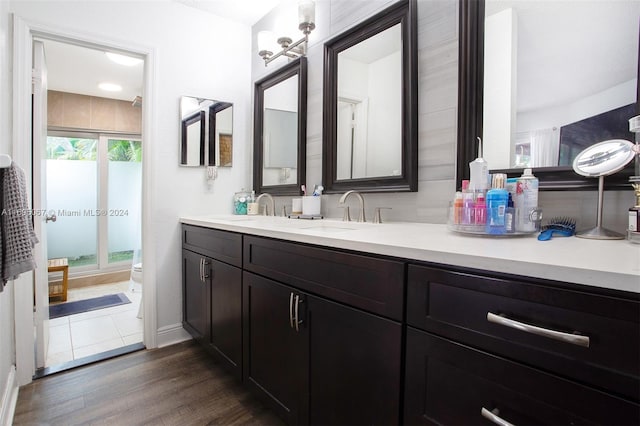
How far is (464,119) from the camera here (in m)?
1.25

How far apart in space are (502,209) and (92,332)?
9.48 ft

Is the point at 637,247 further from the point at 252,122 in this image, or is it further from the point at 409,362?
the point at 252,122

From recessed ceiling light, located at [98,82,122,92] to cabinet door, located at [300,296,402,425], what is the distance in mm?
3812

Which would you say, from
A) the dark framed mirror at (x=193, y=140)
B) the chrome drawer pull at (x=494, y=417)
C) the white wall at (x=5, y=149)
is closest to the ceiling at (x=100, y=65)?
the white wall at (x=5, y=149)

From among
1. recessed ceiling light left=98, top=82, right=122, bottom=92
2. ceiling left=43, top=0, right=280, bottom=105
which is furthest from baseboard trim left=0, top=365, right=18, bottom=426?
recessed ceiling light left=98, top=82, right=122, bottom=92

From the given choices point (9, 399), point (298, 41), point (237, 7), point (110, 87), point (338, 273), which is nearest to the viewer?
point (338, 273)

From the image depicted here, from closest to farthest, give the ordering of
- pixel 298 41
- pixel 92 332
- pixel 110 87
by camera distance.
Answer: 1. pixel 298 41
2. pixel 92 332
3. pixel 110 87

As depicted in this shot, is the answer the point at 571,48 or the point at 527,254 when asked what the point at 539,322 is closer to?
the point at 527,254

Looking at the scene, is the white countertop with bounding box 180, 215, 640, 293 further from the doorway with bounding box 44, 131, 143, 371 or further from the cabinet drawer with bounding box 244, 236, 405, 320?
the doorway with bounding box 44, 131, 143, 371

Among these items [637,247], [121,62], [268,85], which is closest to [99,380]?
[268,85]

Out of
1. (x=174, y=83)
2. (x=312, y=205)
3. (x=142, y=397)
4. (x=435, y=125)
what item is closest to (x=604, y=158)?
(x=435, y=125)

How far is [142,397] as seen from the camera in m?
1.63

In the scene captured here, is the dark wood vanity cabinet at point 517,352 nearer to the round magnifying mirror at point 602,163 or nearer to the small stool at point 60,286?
the round magnifying mirror at point 602,163

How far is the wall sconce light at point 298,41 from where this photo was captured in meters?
1.77
